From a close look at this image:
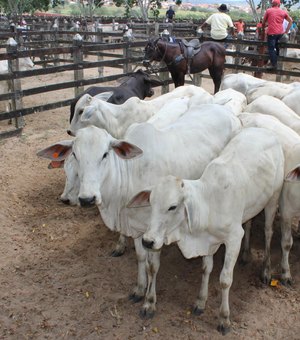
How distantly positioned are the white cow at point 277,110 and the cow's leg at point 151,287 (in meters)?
2.26

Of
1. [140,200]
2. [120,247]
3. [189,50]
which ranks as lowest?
[120,247]

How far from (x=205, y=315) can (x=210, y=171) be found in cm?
126

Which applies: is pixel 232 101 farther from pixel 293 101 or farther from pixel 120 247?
pixel 120 247

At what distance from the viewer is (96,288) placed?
408 centimetres

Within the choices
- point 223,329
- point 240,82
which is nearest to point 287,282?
point 223,329

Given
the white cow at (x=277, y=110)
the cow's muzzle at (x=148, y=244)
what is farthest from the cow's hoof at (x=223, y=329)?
the white cow at (x=277, y=110)

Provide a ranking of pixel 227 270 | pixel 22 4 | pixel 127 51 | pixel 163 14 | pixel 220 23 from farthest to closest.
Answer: pixel 163 14
pixel 22 4
pixel 220 23
pixel 127 51
pixel 227 270

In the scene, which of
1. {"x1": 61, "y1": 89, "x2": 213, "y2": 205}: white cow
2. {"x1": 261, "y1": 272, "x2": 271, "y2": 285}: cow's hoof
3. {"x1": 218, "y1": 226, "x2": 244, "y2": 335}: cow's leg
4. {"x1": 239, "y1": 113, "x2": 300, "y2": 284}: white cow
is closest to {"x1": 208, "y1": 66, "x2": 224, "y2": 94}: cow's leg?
{"x1": 61, "y1": 89, "x2": 213, "y2": 205}: white cow

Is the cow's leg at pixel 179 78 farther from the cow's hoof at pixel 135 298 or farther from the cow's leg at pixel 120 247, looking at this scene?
the cow's hoof at pixel 135 298

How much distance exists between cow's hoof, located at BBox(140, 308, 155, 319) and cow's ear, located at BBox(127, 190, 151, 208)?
94 cm

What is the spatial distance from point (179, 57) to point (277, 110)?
19.7ft

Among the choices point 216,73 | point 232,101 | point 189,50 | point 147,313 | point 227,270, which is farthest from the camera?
point 216,73

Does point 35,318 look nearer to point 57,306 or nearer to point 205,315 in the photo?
point 57,306

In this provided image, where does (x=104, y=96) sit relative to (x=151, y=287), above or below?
above
